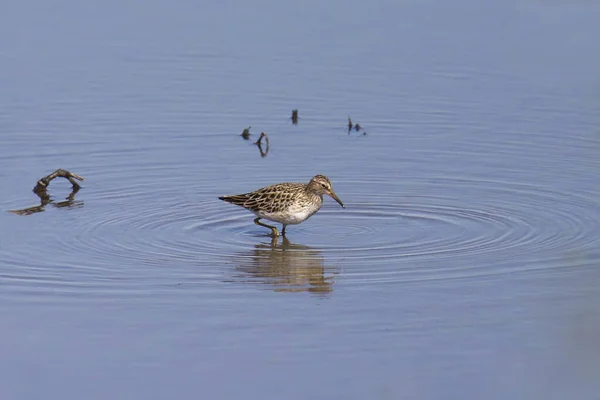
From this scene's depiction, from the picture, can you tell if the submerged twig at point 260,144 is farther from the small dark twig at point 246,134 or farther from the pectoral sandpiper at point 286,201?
the pectoral sandpiper at point 286,201

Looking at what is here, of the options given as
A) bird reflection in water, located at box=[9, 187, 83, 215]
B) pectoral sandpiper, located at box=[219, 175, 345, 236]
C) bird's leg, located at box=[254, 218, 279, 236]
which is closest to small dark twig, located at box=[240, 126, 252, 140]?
bird reflection in water, located at box=[9, 187, 83, 215]

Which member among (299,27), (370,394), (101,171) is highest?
(299,27)

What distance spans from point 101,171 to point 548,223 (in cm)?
594

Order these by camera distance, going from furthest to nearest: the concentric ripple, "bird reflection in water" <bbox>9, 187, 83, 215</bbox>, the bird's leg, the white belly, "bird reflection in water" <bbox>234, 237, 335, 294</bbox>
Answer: "bird reflection in water" <bbox>9, 187, 83, 215</bbox>, the bird's leg, the white belly, the concentric ripple, "bird reflection in water" <bbox>234, 237, 335, 294</bbox>

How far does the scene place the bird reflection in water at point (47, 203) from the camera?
15.7 meters

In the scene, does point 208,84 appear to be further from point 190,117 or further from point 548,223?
point 548,223

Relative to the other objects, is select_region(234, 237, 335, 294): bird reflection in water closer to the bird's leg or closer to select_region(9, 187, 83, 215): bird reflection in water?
the bird's leg

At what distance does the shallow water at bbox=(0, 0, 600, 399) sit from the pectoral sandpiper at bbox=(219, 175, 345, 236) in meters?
0.31

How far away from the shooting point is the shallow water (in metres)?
10.2

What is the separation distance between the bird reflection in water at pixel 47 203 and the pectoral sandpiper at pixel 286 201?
1981 millimetres

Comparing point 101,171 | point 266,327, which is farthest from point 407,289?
point 101,171

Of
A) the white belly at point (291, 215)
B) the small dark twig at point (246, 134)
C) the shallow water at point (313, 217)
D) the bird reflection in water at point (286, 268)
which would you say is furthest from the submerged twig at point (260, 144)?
the bird reflection in water at point (286, 268)

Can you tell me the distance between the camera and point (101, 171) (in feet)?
57.2

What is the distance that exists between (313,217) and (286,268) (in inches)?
100
